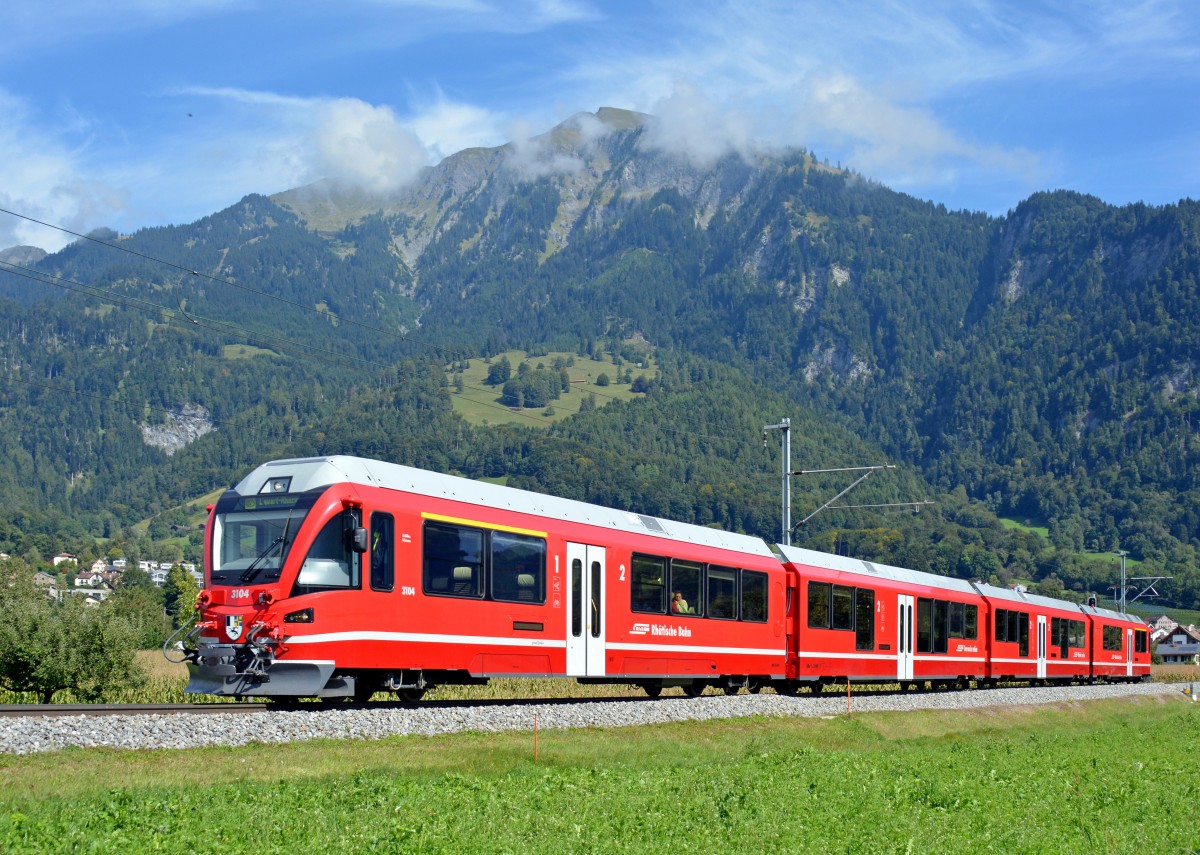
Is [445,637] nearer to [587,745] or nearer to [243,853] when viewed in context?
[587,745]

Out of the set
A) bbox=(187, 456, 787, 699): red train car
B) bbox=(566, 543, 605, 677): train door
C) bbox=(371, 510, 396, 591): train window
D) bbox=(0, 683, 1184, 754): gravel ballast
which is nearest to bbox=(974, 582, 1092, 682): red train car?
bbox=(0, 683, 1184, 754): gravel ballast

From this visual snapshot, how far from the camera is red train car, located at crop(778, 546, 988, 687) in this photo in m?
34.2

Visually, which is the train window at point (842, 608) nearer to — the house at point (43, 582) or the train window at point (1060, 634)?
the train window at point (1060, 634)

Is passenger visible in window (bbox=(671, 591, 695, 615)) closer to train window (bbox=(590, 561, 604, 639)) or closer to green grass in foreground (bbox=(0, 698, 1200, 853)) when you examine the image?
train window (bbox=(590, 561, 604, 639))

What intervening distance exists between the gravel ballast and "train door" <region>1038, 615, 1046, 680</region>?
75.6 ft

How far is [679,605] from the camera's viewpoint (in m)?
29.0

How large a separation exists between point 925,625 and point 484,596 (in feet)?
69.4

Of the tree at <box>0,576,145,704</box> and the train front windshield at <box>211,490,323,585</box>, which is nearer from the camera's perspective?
the train front windshield at <box>211,490,323,585</box>

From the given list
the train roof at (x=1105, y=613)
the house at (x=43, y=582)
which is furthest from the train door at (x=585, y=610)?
the train roof at (x=1105, y=613)

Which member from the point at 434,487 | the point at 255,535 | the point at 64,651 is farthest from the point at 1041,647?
the point at 255,535

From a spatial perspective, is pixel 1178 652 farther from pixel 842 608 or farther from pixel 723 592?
pixel 723 592

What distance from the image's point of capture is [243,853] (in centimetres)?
1075

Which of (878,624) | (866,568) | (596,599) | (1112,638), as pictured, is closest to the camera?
(596,599)

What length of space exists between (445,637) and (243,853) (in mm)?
11660
